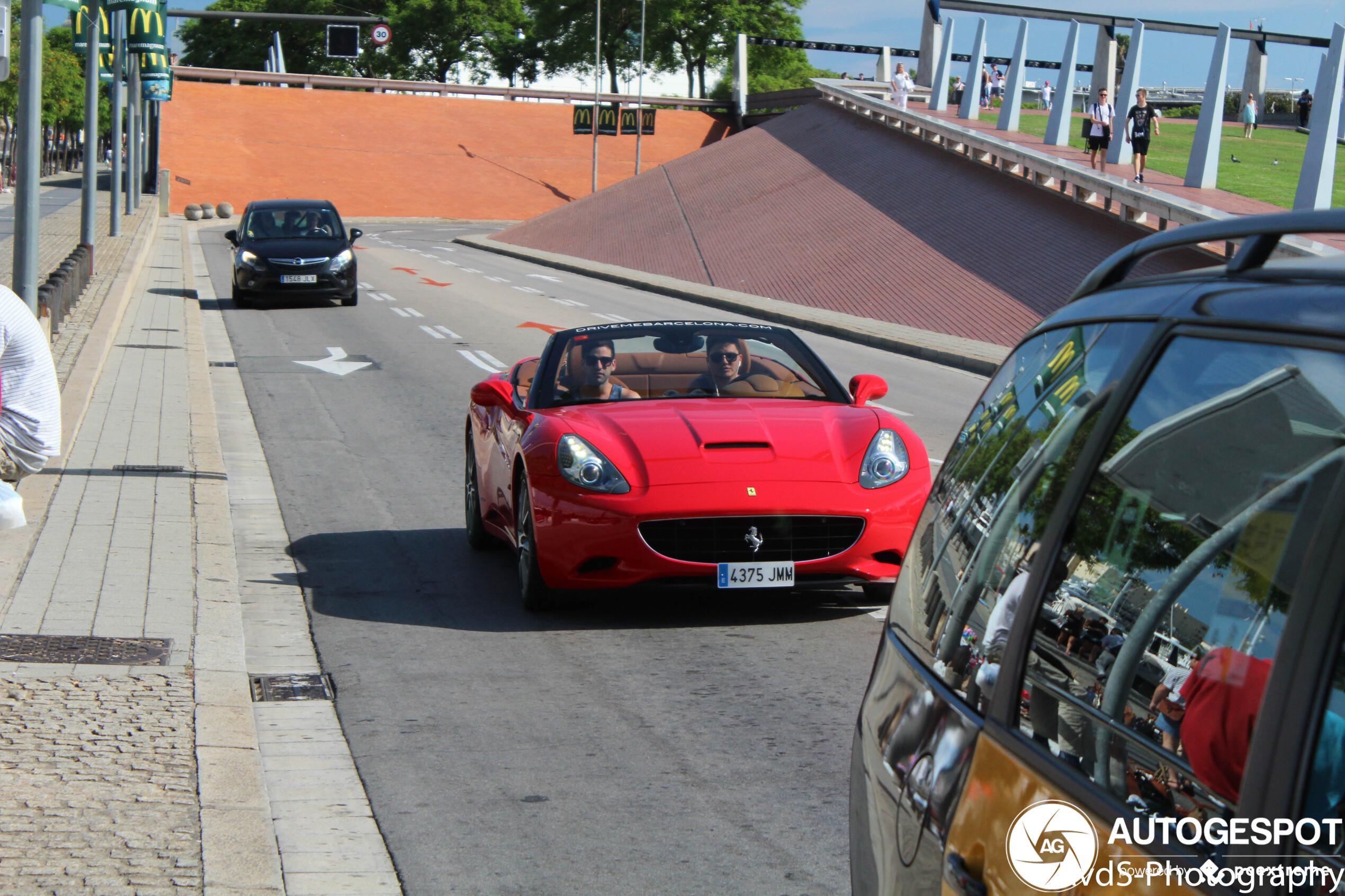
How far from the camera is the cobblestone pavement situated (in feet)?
12.8

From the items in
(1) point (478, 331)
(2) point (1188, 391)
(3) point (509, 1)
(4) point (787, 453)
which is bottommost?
(1) point (478, 331)

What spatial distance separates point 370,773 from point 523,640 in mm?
1840

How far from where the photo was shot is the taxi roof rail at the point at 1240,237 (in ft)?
6.15

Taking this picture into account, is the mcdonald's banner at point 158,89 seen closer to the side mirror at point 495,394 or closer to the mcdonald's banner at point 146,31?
the mcdonald's banner at point 146,31

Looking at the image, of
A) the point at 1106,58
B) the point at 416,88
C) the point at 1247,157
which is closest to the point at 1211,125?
the point at 1106,58

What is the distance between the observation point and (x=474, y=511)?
8.98 m

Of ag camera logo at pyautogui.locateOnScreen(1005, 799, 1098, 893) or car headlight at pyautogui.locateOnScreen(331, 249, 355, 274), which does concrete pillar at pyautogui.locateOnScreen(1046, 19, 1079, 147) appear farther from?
ag camera logo at pyautogui.locateOnScreen(1005, 799, 1098, 893)

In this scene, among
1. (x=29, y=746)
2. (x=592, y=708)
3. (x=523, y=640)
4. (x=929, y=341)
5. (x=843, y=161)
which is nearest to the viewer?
(x=29, y=746)

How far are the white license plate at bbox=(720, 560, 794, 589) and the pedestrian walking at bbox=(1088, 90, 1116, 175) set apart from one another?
85.2 feet

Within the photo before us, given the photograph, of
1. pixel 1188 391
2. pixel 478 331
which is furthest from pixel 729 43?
pixel 1188 391

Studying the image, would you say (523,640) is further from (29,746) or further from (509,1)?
(509,1)

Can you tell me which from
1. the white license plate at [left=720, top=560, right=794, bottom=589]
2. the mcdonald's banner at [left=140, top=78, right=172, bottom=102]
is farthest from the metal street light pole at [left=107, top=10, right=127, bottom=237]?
the white license plate at [left=720, top=560, right=794, bottom=589]

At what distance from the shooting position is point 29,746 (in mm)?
4902

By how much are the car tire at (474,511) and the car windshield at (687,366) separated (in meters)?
1.11
